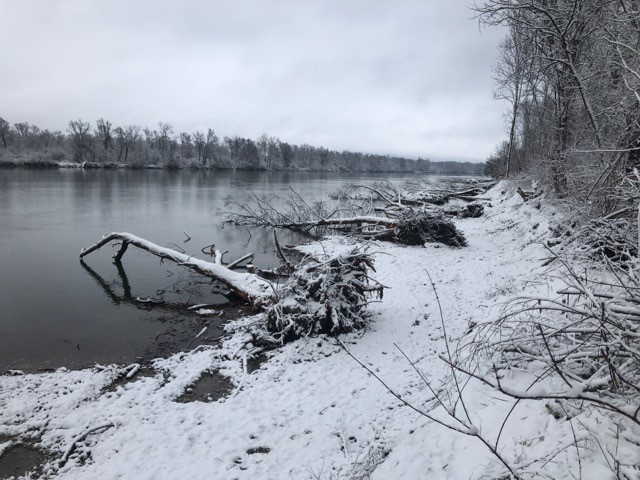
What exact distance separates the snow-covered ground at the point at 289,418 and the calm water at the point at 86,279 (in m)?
1.39

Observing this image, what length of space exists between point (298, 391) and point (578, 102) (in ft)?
Result: 37.2

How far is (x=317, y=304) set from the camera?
24.1 ft

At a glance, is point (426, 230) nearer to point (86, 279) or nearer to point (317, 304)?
point (317, 304)

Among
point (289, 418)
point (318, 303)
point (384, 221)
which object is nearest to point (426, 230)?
point (384, 221)

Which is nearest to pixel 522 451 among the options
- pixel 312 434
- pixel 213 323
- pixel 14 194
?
pixel 312 434

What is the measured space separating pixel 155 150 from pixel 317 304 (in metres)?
97.4

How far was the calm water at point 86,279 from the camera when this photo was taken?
25.2 feet

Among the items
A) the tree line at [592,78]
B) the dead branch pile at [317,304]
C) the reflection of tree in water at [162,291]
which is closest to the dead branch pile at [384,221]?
the tree line at [592,78]

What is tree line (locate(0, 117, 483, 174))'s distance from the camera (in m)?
74.0

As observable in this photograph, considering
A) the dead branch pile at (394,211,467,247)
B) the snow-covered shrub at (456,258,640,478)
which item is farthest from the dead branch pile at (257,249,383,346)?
the dead branch pile at (394,211,467,247)

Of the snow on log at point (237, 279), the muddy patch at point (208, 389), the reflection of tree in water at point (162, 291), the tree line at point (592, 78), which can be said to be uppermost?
the tree line at point (592, 78)

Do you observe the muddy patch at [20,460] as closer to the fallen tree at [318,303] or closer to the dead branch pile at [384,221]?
the fallen tree at [318,303]

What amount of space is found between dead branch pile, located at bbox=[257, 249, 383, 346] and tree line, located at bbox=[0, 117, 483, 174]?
237ft

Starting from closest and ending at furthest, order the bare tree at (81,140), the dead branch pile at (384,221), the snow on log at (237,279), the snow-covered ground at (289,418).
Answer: the snow-covered ground at (289,418) → the snow on log at (237,279) → the dead branch pile at (384,221) → the bare tree at (81,140)
